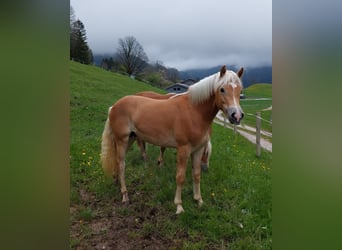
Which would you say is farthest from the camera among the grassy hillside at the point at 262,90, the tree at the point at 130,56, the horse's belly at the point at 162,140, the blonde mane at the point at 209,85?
the tree at the point at 130,56

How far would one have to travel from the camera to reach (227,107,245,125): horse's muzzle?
8.57ft

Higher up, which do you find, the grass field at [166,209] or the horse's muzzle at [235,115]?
the horse's muzzle at [235,115]

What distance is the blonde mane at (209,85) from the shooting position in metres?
2.80

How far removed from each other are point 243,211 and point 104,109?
851 cm

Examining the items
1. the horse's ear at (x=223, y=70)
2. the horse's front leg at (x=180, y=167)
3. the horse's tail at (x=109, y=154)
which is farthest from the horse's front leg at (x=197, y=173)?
the horse's tail at (x=109, y=154)

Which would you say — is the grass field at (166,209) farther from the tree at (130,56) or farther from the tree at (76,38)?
the tree at (130,56)

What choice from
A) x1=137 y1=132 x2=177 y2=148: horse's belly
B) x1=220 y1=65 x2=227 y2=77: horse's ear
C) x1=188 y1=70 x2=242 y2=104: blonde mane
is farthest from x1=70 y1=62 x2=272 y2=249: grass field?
x1=220 y1=65 x2=227 y2=77: horse's ear

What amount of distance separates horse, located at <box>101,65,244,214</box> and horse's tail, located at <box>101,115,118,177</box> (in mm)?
188

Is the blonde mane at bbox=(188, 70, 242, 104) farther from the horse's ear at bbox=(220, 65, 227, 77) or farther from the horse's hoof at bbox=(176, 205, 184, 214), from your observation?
the horse's hoof at bbox=(176, 205, 184, 214)

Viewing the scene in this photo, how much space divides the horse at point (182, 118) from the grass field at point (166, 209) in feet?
0.87
